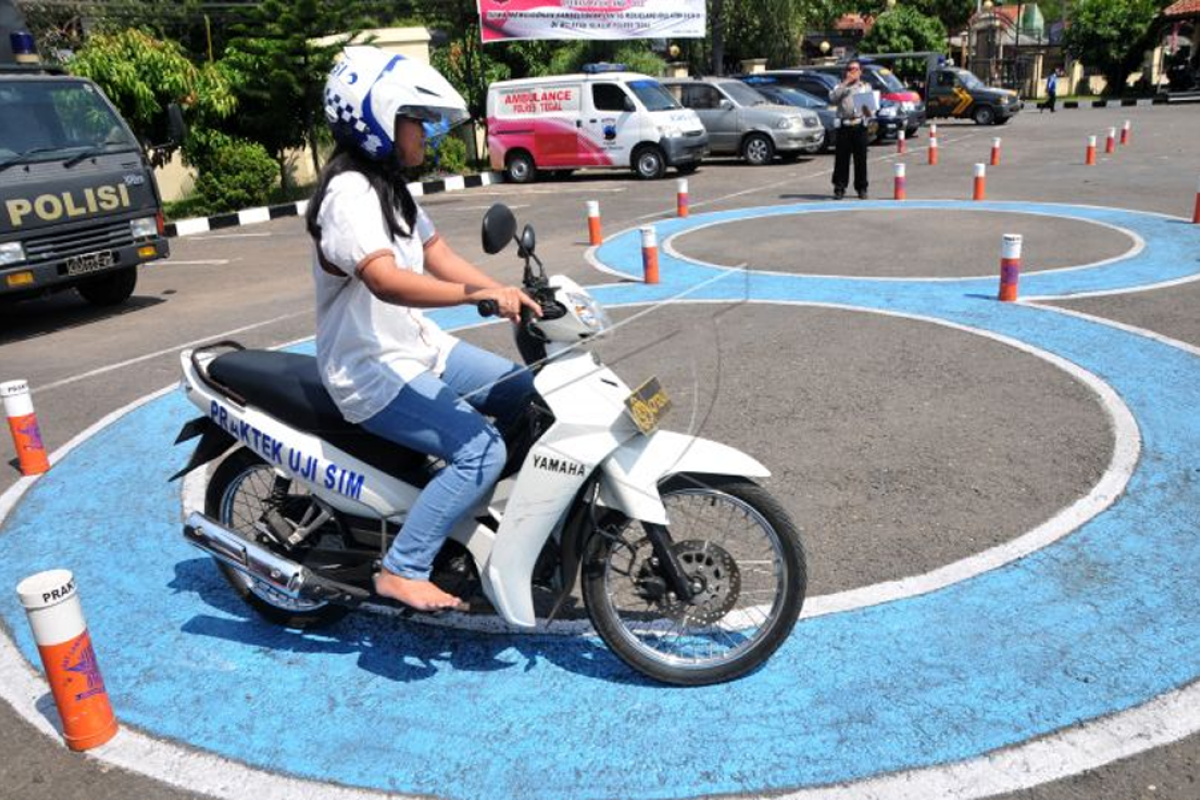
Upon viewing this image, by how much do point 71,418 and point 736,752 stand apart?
219 inches

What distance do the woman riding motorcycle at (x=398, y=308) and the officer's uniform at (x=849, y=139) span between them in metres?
11.9

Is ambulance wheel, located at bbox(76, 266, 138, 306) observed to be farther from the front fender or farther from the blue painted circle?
the front fender

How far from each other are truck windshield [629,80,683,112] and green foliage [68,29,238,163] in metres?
7.83

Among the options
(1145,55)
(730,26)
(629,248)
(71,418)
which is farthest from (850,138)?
(1145,55)

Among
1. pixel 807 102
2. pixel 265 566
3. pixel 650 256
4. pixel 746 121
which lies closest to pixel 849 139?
pixel 650 256

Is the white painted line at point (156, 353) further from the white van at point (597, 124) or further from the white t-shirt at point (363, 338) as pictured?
the white van at point (597, 124)

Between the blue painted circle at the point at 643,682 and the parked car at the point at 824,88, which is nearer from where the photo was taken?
the blue painted circle at the point at 643,682

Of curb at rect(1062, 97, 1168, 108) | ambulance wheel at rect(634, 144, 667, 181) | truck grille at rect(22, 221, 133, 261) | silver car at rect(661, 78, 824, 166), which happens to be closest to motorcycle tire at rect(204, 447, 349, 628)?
truck grille at rect(22, 221, 133, 261)

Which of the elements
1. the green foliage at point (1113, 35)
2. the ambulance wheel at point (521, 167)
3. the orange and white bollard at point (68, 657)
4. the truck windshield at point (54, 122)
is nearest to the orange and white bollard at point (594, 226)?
the truck windshield at point (54, 122)

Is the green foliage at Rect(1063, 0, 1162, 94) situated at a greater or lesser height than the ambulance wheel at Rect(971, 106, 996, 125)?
greater

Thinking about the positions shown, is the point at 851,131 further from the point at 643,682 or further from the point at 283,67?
the point at 643,682

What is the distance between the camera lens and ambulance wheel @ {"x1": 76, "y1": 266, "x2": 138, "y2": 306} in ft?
34.7

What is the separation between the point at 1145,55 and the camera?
45.8m

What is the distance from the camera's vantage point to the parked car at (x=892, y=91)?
80.7 feet
